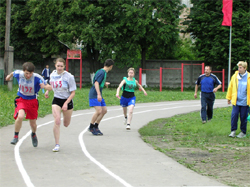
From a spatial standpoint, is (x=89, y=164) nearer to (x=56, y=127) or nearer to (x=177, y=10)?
(x=56, y=127)

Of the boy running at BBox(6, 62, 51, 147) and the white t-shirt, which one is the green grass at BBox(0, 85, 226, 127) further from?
the white t-shirt

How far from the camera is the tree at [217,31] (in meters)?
32.9

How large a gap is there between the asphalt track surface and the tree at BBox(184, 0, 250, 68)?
80.4 ft

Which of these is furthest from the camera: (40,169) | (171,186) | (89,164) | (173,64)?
(173,64)

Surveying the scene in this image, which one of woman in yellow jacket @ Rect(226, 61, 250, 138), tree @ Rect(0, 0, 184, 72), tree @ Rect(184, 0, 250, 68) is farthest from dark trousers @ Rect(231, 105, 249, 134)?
tree @ Rect(184, 0, 250, 68)

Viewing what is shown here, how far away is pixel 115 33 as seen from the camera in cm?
3253

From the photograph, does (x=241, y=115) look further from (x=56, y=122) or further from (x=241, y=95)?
(x=56, y=122)

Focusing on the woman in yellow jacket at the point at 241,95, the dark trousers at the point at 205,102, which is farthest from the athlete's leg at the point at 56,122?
the dark trousers at the point at 205,102

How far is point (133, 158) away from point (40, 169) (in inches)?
A: 73.1

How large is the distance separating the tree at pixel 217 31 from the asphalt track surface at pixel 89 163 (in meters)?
24.5

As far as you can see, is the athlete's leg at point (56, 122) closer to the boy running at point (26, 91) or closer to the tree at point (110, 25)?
the boy running at point (26, 91)

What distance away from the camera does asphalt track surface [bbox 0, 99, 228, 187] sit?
5.77m

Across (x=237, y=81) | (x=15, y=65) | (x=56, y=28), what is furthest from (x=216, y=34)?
(x=237, y=81)

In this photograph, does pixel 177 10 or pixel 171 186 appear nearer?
pixel 171 186
